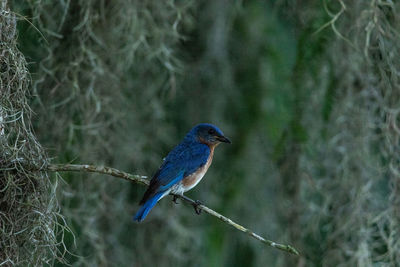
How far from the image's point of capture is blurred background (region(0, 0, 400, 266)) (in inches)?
151

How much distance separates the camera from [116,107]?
416 cm

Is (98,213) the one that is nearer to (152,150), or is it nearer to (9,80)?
(152,150)

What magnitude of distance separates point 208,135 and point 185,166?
0.97 ft

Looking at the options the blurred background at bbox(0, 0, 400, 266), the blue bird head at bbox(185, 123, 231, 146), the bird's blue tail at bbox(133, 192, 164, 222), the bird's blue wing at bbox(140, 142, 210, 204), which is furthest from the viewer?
the blue bird head at bbox(185, 123, 231, 146)

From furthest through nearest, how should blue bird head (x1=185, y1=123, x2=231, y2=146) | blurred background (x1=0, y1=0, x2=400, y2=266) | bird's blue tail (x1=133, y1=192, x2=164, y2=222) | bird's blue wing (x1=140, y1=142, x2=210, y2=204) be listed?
blue bird head (x1=185, y1=123, x2=231, y2=146), blurred background (x1=0, y1=0, x2=400, y2=266), bird's blue wing (x1=140, y1=142, x2=210, y2=204), bird's blue tail (x1=133, y1=192, x2=164, y2=222)

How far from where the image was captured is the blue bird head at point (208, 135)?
428 centimetres

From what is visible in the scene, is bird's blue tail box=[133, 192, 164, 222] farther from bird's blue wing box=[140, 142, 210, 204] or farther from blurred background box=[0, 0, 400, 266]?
blurred background box=[0, 0, 400, 266]

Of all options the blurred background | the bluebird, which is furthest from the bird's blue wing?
the blurred background

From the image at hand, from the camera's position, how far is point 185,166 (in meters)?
4.12

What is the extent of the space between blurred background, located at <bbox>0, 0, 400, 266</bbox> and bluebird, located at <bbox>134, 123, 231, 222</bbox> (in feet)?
1.08

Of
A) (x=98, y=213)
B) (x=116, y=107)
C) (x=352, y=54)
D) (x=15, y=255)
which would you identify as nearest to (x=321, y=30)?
(x=352, y=54)

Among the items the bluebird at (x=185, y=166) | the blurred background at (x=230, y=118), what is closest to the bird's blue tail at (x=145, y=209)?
the bluebird at (x=185, y=166)

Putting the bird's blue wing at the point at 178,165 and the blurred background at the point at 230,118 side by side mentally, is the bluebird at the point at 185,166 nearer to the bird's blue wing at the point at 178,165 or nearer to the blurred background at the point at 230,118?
the bird's blue wing at the point at 178,165

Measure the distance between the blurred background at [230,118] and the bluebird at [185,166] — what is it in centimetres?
Answer: 33
